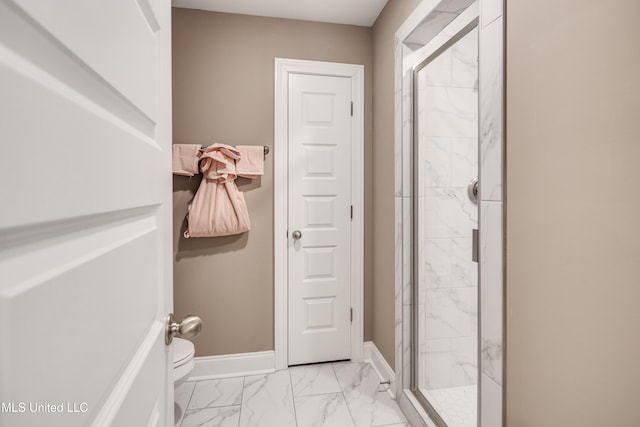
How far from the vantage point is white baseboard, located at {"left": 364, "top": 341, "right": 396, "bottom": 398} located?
6.76 feet

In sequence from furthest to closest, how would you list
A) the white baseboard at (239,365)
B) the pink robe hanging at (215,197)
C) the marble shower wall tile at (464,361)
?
the white baseboard at (239,365)
the pink robe hanging at (215,197)
the marble shower wall tile at (464,361)

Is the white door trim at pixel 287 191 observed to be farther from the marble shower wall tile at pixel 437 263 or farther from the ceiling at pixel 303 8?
the marble shower wall tile at pixel 437 263

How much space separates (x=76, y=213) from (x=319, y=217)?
6.75 ft

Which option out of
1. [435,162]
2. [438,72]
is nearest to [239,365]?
[435,162]

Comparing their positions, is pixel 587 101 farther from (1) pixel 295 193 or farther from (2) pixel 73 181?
(1) pixel 295 193

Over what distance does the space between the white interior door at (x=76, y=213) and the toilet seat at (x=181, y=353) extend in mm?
1292

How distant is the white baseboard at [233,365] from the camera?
2.25 metres

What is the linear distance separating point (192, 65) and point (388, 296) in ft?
6.62

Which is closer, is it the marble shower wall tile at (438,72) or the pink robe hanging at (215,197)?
the marble shower wall tile at (438,72)

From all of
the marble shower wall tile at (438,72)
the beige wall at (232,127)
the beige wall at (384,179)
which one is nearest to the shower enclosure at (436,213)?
the marble shower wall tile at (438,72)

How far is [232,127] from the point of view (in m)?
2.27

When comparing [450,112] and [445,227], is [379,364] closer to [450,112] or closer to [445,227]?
[445,227]

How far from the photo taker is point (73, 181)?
33 centimetres

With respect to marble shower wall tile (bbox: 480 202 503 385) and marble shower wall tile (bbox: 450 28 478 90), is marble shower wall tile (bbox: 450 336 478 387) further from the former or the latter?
marble shower wall tile (bbox: 450 28 478 90)
